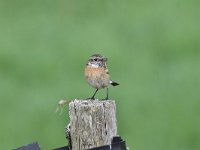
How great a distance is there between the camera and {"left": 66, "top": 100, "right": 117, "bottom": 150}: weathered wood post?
7391 mm

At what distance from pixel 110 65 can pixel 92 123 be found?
310 inches

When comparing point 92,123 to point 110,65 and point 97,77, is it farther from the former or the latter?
point 110,65

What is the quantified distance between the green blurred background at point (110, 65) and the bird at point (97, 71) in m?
4.04

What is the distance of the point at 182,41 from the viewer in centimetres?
1625

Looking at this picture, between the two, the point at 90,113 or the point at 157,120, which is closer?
the point at 90,113

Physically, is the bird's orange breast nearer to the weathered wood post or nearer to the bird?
the bird

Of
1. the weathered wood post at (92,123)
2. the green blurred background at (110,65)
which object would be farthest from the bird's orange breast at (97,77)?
the green blurred background at (110,65)

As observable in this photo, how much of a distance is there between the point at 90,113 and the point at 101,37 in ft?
30.3

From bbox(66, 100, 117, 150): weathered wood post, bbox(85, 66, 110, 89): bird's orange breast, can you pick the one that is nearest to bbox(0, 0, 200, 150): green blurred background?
bbox(85, 66, 110, 89): bird's orange breast

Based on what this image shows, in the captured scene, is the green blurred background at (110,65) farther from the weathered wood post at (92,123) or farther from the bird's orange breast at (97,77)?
the weathered wood post at (92,123)

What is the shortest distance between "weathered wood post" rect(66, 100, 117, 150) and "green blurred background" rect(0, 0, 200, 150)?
5.39 metres

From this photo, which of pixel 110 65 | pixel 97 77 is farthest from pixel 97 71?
pixel 110 65

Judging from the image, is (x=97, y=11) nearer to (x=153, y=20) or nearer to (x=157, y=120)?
(x=153, y=20)

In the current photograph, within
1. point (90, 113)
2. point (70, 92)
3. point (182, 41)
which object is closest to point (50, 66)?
point (70, 92)
